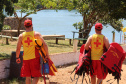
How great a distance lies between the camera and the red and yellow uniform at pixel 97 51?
18.7 feet

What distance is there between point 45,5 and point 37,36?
1113cm

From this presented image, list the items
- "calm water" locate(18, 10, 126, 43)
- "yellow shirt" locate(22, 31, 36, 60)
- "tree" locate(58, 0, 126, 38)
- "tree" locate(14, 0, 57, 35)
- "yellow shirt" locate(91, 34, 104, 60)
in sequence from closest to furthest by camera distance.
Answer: "yellow shirt" locate(22, 31, 36, 60) < "yellow shirt" locate(91, 34, 104, 60) < "tree" locate(58, 0, 126, 38) < "tree" locate(14, 0, 57, 35) < "calm water" locate(18, 10, 126, 43)

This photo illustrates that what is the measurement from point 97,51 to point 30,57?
1.49 meters

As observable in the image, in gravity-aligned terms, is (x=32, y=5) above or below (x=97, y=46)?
above

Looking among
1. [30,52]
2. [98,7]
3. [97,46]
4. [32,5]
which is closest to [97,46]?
[97,46]

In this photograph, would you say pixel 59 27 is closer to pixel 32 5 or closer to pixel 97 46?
pixel 32 5

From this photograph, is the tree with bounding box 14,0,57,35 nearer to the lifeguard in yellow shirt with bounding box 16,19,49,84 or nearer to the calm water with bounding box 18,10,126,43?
the calm water with bounding box 18,10,126,43

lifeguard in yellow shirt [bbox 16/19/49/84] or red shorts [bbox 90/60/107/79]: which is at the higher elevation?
lifeguard in yellow shirt [bbox 16/19/49/84]

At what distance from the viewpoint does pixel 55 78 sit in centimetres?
805

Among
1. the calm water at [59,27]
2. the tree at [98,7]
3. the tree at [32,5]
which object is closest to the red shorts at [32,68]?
the tree at [98,7]

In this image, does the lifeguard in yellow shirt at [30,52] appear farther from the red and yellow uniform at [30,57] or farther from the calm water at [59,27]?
the calm water at [59,27]

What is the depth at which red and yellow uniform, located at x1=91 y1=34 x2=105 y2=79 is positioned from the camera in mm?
5691

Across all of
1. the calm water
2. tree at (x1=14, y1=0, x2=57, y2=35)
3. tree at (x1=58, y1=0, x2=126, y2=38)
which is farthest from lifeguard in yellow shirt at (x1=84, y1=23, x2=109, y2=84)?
the calm water

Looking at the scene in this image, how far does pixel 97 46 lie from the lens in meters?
5.70
